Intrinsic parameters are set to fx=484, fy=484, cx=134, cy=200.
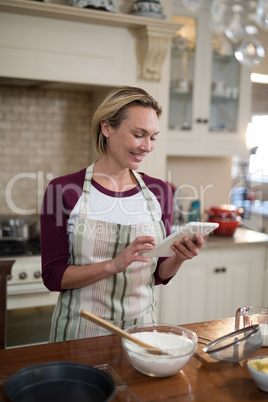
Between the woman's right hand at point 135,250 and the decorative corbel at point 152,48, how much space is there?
173 cm

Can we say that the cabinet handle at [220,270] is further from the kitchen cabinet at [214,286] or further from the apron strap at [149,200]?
the apron strap at [149,200]

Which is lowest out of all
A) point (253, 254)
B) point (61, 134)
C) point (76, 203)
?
point (253, 254)

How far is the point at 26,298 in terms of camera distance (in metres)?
2.82

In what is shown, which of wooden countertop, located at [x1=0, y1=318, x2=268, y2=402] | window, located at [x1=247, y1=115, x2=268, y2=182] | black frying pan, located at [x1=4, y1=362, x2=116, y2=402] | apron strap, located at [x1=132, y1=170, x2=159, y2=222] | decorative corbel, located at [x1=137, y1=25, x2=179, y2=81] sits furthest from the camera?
window, located at [x1=247, y1=115, x2=268, y2=182]

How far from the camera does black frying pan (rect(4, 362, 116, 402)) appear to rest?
110 centimetres

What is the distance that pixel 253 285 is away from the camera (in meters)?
3.53

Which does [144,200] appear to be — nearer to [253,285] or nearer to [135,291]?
[135,291]

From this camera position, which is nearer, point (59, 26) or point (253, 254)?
point (59, 26)

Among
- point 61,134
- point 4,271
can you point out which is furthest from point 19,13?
point 4,271

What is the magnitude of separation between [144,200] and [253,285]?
1.85 m

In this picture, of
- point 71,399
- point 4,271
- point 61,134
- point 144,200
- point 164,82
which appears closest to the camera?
point 71,399

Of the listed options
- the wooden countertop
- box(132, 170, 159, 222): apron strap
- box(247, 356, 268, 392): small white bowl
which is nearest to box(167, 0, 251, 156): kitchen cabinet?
box(132, 170, 159, 222): apron strap

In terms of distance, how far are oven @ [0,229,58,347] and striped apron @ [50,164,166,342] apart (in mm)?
954

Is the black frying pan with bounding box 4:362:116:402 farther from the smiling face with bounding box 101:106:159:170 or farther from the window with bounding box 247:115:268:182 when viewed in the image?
the window with bounding box 247:115:268:182
